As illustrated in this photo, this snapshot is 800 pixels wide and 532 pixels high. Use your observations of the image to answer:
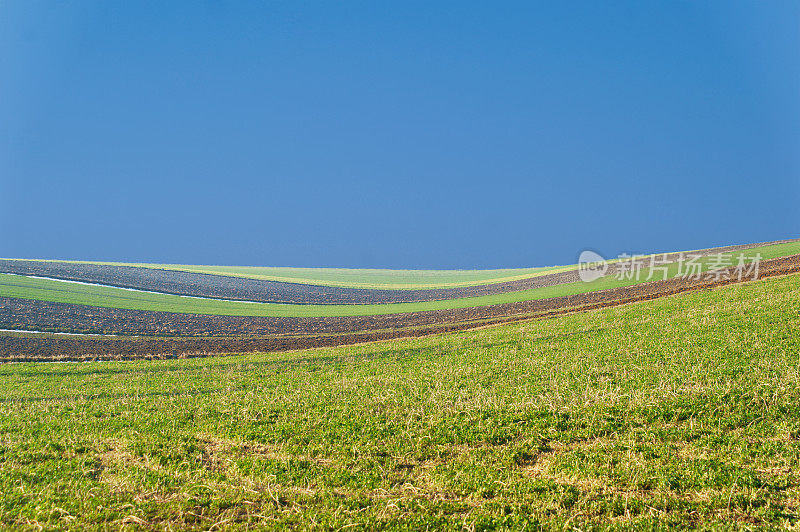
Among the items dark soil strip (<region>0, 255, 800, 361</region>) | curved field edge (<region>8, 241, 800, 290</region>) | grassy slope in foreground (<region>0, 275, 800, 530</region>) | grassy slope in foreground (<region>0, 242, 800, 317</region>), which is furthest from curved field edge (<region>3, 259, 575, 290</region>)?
grassy slope in foreground (<region>0, 275, 800, 530</region>)

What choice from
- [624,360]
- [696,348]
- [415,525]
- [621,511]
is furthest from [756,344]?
[415,525]

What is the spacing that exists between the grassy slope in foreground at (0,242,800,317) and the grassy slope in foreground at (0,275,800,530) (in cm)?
4266

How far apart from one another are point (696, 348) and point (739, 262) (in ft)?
151

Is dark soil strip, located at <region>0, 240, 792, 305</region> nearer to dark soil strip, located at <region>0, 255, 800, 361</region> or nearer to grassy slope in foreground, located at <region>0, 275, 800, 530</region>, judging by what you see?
dark soil strip, located at <region>0, 255, 800, 361</region>

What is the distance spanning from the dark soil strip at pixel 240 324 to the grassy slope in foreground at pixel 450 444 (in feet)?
56.4

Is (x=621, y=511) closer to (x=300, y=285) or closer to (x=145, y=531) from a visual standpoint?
(x=145, y=531)

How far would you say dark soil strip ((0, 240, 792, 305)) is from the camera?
3054 inches

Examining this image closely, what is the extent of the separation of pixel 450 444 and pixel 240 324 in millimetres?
47124

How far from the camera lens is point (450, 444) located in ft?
34.7

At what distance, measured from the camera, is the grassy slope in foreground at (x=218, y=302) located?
2333 inches

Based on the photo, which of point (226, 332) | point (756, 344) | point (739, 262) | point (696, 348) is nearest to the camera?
point (756, 344)

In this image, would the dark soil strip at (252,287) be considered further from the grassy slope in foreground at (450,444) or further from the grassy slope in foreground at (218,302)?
the grassy slope in foreground at (450,444)

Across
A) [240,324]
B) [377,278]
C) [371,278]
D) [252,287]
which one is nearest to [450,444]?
[240,324]

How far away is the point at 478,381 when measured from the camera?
54.2ft
